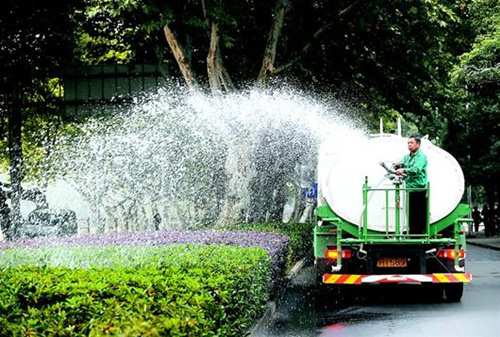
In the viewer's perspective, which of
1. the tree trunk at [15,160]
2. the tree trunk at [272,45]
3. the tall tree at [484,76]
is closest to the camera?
the tree trunk at [272,45]

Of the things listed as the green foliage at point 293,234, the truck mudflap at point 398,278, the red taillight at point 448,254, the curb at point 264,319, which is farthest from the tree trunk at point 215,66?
the red taillight at point 448,254

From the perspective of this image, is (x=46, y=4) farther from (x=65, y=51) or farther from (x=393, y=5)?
(x=393, y=5)

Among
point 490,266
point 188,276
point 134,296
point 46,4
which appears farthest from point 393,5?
point 134,296

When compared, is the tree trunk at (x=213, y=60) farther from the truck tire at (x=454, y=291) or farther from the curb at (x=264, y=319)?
the truck tire at (x=454, y=291)

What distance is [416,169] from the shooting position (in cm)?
1378

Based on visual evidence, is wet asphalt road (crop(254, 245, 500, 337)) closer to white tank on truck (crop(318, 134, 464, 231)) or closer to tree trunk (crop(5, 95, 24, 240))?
white tank on truck (crop(318, 134, 464, 231))

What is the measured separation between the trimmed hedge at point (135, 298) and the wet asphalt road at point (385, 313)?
4.88 ft

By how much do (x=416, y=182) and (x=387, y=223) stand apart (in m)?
0.72

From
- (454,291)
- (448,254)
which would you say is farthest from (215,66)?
(448,254)

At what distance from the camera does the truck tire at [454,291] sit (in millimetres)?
14602

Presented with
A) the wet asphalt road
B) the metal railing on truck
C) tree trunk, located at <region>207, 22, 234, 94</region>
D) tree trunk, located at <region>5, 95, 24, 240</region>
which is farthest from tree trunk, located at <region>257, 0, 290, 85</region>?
the metal railing on truck

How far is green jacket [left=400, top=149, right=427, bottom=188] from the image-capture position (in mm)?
13805

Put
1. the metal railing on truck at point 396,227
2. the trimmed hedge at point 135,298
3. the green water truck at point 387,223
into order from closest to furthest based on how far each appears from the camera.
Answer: the trimmed hedge at point 135,298 < the metal railing on truck at point 396,227 < the green water truck at point 387,223

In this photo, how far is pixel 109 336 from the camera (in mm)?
5617
